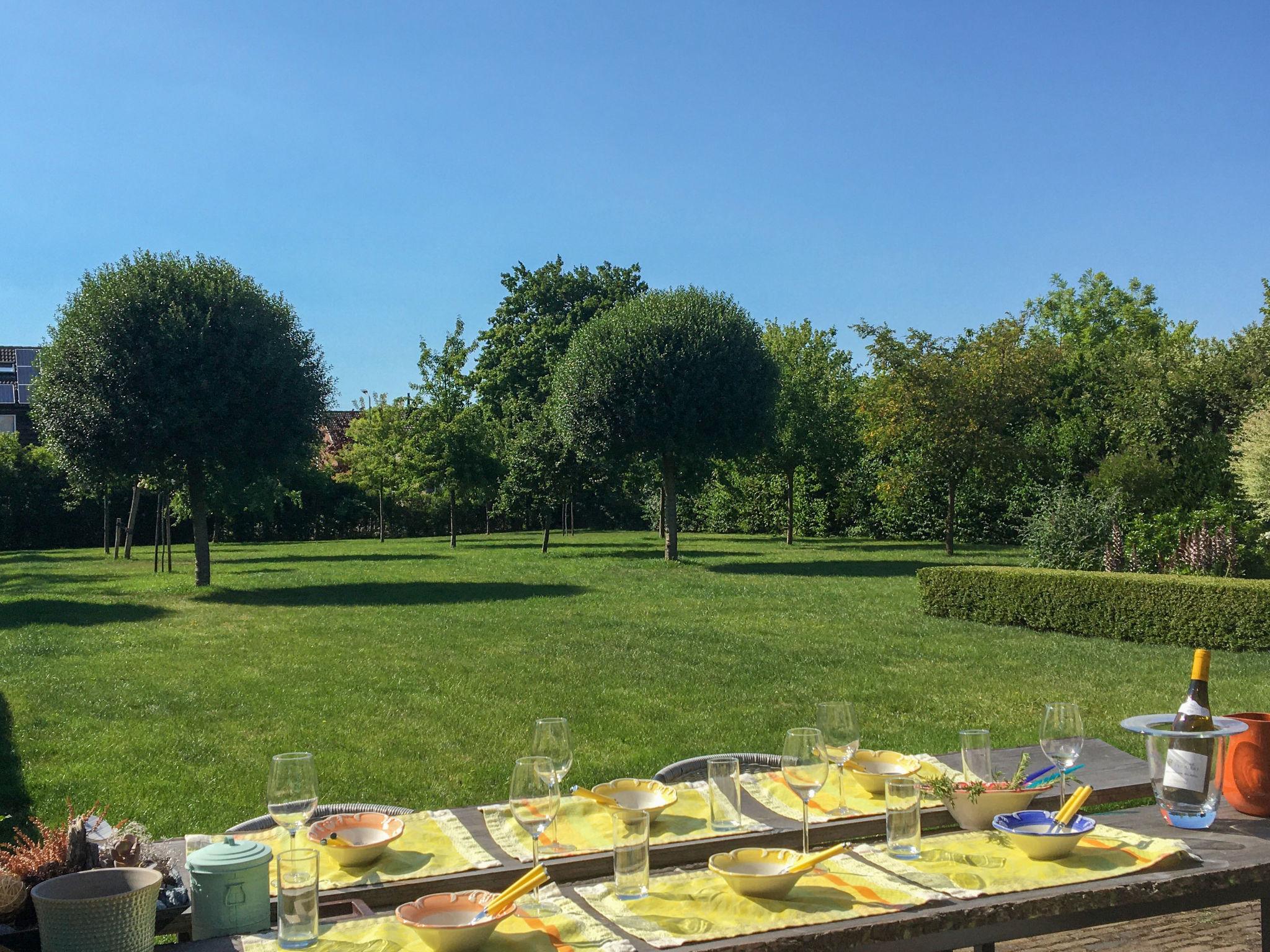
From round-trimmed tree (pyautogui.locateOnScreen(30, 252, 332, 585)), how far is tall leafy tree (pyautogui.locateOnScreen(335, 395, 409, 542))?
51.9 ft

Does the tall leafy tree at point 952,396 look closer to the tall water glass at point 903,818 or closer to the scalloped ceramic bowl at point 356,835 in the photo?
the tall water glass at point 903,818

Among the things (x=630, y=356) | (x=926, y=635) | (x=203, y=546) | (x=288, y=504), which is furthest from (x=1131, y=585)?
(x=288, y=504)

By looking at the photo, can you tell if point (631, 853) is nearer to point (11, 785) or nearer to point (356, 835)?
point (356, 835)

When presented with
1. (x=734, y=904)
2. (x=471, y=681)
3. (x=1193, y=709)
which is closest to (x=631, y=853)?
Result: (x=734, y=904)

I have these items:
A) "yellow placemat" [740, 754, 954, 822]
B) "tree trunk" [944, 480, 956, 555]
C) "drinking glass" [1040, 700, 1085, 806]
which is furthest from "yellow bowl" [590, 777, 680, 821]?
"tree trunk" [944, 480, 956, 555]

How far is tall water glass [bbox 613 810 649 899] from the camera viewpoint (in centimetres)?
233

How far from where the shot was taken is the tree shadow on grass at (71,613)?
1445 centimetres

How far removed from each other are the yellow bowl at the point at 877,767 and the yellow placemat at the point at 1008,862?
53 cm

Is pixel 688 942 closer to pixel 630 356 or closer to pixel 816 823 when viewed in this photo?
pixel 816 823

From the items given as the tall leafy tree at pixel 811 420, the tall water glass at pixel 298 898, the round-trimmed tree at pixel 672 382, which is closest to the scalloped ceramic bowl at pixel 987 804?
the tall water glass at pixel 298 898

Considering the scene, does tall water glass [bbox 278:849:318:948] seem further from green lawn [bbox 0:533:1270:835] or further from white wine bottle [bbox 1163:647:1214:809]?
green lawn [bbox 0:533:1270:835]

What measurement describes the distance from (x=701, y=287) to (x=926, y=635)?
13551 millimetres

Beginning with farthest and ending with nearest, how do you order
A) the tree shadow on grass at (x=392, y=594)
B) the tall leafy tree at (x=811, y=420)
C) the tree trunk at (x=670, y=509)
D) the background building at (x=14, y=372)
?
the background building at (x=14, y=372) → the tall leafy tree at (x=811, y=420) → the tree trunk at (x=670, y=509) → the tree shadow on grass at (x=392, y=594)

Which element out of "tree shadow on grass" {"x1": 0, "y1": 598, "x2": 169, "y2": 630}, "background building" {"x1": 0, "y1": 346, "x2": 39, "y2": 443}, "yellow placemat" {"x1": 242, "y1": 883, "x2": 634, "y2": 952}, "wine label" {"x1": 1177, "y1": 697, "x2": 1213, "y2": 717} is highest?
"background building" {"x1": 0, "y1": 346, "x2": 39, "y2": 443}
